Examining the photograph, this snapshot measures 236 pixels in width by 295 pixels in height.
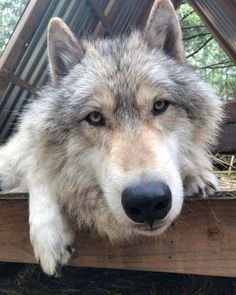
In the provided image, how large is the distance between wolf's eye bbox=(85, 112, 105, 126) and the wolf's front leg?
0.46 m

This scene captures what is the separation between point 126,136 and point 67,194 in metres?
0.58

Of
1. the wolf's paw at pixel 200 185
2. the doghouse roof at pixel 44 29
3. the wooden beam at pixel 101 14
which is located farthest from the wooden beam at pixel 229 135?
the wolf's paw at pixel 200 185

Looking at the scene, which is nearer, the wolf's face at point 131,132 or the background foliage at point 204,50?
the wolf's face at point 131,132

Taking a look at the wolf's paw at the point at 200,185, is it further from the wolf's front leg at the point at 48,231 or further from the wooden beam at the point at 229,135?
the wooden beam at the point at 229,135

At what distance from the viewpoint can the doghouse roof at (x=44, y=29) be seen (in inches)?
151

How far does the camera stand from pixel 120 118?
2.16 m

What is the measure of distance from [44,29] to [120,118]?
250 cm

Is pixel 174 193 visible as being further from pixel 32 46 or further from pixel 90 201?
pixel 32 46

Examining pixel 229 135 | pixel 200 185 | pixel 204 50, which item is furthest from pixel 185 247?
pixel 204 50

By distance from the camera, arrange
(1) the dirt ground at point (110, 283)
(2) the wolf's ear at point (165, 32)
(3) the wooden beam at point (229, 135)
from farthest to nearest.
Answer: (3) the wooden beam at point (229, 135) → (1) the dirt ground at point (110, 283) → (2) the wolf's ear at point (165, 32)

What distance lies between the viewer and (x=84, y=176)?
7.77 ft

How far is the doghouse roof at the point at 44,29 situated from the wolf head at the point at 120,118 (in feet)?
4.24

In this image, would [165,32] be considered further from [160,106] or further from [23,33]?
[23,33]

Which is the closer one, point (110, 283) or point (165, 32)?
point (165, 32)
